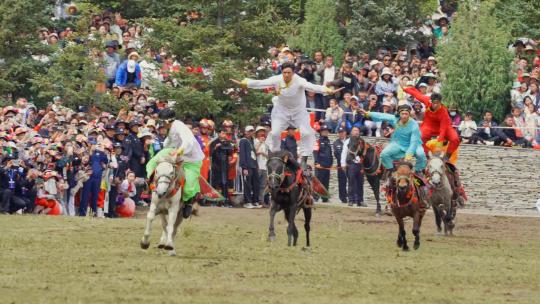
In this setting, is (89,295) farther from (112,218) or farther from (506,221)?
(506,221)

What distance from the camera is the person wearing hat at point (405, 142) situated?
2864 centimetres

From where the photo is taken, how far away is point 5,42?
3744 cm

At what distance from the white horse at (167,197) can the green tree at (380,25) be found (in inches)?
954

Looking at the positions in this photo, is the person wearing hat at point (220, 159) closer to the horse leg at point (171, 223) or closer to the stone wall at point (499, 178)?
the stone wall at point (499, 178)

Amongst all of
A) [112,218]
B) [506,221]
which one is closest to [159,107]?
[112,218]

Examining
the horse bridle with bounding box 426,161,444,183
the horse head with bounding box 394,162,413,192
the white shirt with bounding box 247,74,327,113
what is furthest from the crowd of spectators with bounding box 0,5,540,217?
the horse head with bounding box 394,162,413,192

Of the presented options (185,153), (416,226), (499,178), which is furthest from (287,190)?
(499,178)

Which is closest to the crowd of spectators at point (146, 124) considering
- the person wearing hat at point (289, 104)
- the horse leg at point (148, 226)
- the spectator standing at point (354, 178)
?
the spectator standing at point (354, 178)

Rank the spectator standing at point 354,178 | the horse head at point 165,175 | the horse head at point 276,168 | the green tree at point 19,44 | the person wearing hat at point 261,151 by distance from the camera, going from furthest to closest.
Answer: the spectator standing at point 354,178, the green tree at point 19,44, the person wearing hat at point 261,151, the horse head at point 276,168, the horse head at point 165,175

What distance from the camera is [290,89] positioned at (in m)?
28.8

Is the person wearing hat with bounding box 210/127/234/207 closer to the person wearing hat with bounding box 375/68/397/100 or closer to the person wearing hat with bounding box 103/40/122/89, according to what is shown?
the person wearing hat with bounding box 103/40/122/89

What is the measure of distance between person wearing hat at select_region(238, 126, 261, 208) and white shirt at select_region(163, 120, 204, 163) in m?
12.7

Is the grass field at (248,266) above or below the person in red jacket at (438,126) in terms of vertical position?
below

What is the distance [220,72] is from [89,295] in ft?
67.5
